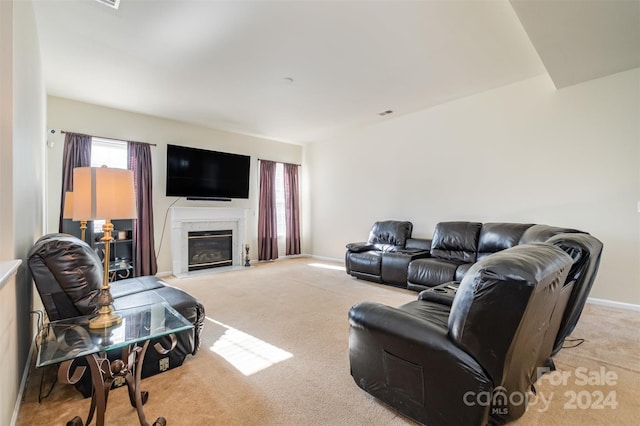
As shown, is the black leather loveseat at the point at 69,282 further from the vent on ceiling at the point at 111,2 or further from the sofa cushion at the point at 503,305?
the vent on ceiling at the point at 111,2

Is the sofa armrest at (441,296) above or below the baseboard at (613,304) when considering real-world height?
above

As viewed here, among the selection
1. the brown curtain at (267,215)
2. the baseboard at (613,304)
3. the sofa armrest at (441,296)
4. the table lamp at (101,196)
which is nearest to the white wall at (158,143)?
the brown curtain at (267,215)

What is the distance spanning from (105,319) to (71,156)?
395 cm

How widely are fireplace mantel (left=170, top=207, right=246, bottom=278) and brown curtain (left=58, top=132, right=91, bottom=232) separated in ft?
4.91

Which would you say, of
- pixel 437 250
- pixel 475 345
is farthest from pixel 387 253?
pixel 475 345

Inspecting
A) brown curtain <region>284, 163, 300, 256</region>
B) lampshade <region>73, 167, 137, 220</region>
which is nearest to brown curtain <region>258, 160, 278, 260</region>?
brown curtain <region>284, 163, 300, 256</region>

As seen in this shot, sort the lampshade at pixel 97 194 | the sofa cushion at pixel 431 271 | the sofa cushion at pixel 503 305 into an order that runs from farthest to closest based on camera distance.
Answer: the sofa cushion at pixel 431 271, the lampshade at pixel 97 194, the sofa cushion at pixel 503 305

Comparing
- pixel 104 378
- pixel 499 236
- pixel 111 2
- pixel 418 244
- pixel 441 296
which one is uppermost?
pixel 111 2

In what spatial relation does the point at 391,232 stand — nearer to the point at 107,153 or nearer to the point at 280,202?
the point at 280,202

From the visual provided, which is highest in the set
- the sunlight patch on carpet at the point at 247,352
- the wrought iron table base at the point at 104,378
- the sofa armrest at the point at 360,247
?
the sofa armrest at the point at 360,247

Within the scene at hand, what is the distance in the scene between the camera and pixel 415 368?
4.67 ft

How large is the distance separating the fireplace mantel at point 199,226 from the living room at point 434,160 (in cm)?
21

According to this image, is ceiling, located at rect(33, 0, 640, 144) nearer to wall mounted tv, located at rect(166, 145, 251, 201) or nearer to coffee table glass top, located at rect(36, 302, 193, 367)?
wall mounted tv, located at rect(166, 145, 251, 201)

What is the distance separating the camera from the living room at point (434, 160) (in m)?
1.88
